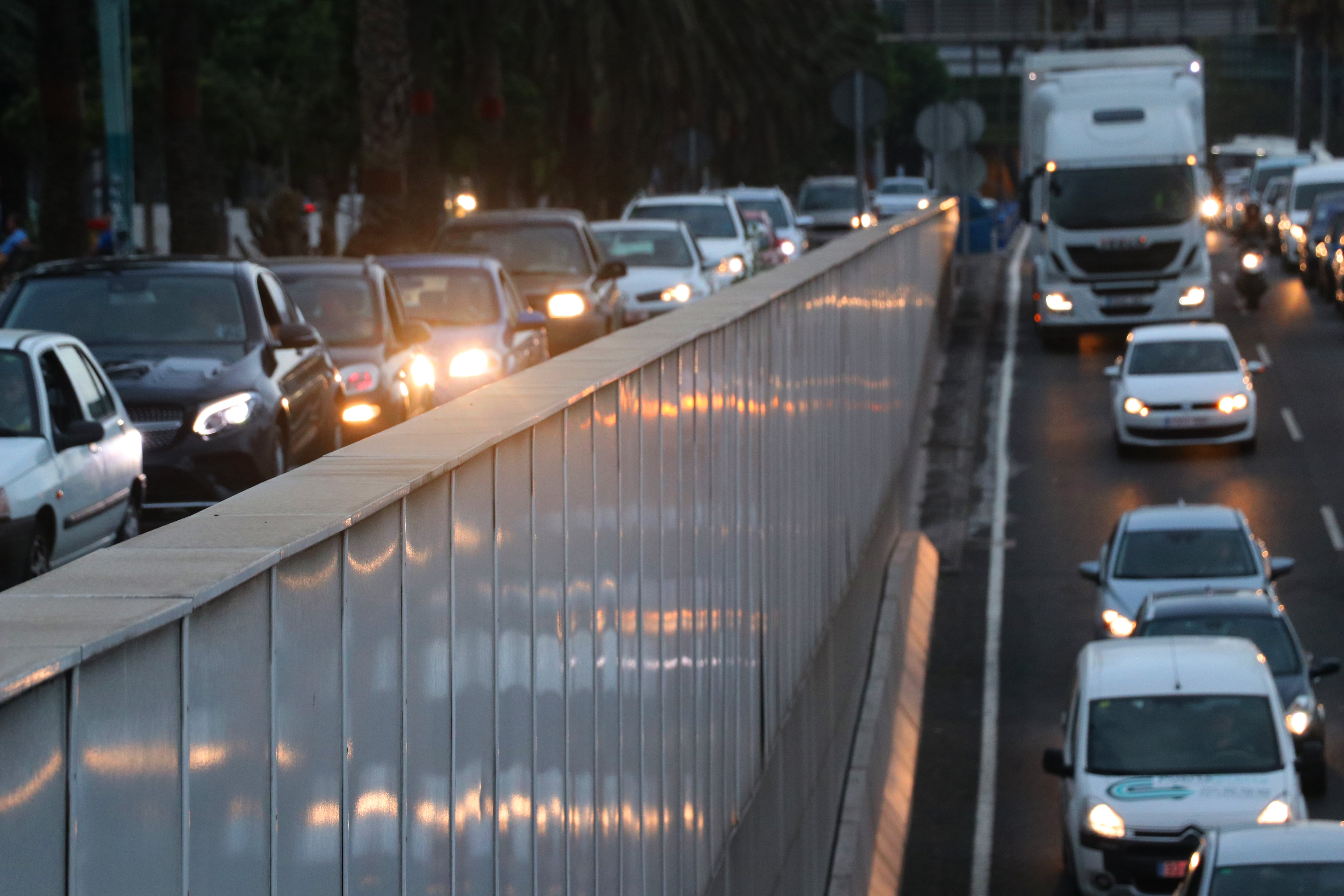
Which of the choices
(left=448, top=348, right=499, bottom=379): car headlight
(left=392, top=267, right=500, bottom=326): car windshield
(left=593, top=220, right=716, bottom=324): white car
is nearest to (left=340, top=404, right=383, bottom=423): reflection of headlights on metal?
(left=448, top=348, right=499, bottom=379): car headlight

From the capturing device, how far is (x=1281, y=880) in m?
11.1

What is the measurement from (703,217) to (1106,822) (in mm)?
17961

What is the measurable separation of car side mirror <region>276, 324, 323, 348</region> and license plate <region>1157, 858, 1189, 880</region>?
25.2 ft

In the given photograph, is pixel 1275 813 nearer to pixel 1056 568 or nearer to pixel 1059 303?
pixel 1056 568

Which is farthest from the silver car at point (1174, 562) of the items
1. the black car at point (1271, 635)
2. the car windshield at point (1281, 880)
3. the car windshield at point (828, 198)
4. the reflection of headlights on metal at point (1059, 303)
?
the car windshield at point (828, 198)

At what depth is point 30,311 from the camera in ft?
42.5

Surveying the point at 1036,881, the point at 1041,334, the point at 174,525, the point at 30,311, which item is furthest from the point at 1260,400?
the point at 174,525

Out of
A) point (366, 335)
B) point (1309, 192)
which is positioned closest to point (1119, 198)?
point (1309, 192)

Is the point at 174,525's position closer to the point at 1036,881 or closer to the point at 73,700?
the point at 73,700

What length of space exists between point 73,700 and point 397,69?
24.8m

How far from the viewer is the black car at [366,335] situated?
15.2 meters

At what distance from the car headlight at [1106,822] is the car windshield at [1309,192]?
128 ft

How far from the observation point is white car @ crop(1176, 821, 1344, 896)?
1101 centimetres

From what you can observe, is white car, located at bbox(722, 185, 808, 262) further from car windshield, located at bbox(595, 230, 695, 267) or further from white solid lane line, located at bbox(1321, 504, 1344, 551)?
white solid lane line, located at bbox(1321, 504, 1344, 551)
